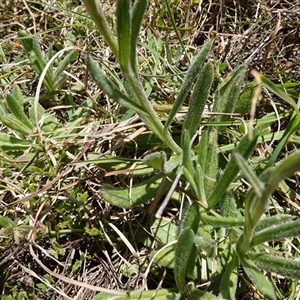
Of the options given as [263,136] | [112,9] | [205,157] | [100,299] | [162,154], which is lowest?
[100,299]

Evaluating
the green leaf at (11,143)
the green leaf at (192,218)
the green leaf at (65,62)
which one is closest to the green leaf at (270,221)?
the green leaf at (192,218)

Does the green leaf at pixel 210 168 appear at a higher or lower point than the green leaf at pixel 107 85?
lower

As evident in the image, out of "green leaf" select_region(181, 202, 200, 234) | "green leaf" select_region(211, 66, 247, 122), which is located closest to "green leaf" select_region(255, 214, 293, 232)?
"green leaf" select_region(181, 202, 200, 234)

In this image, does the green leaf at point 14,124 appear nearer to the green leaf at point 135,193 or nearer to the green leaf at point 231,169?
the green leaf at point 135,193

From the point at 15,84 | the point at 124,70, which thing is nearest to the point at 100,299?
the point at 124,70

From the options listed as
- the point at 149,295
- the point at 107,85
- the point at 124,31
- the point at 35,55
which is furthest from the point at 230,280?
the point at 35,55

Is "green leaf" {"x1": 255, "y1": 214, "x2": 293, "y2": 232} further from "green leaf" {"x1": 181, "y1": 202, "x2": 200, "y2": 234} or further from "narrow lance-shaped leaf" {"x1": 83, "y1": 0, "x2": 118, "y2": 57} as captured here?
"narrow lance-shaped leaf" {"x1": 83, "y1": 0, "x2": 118, "y2": 57}

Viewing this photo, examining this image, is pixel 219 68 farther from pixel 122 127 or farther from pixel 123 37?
pixel 123 37
